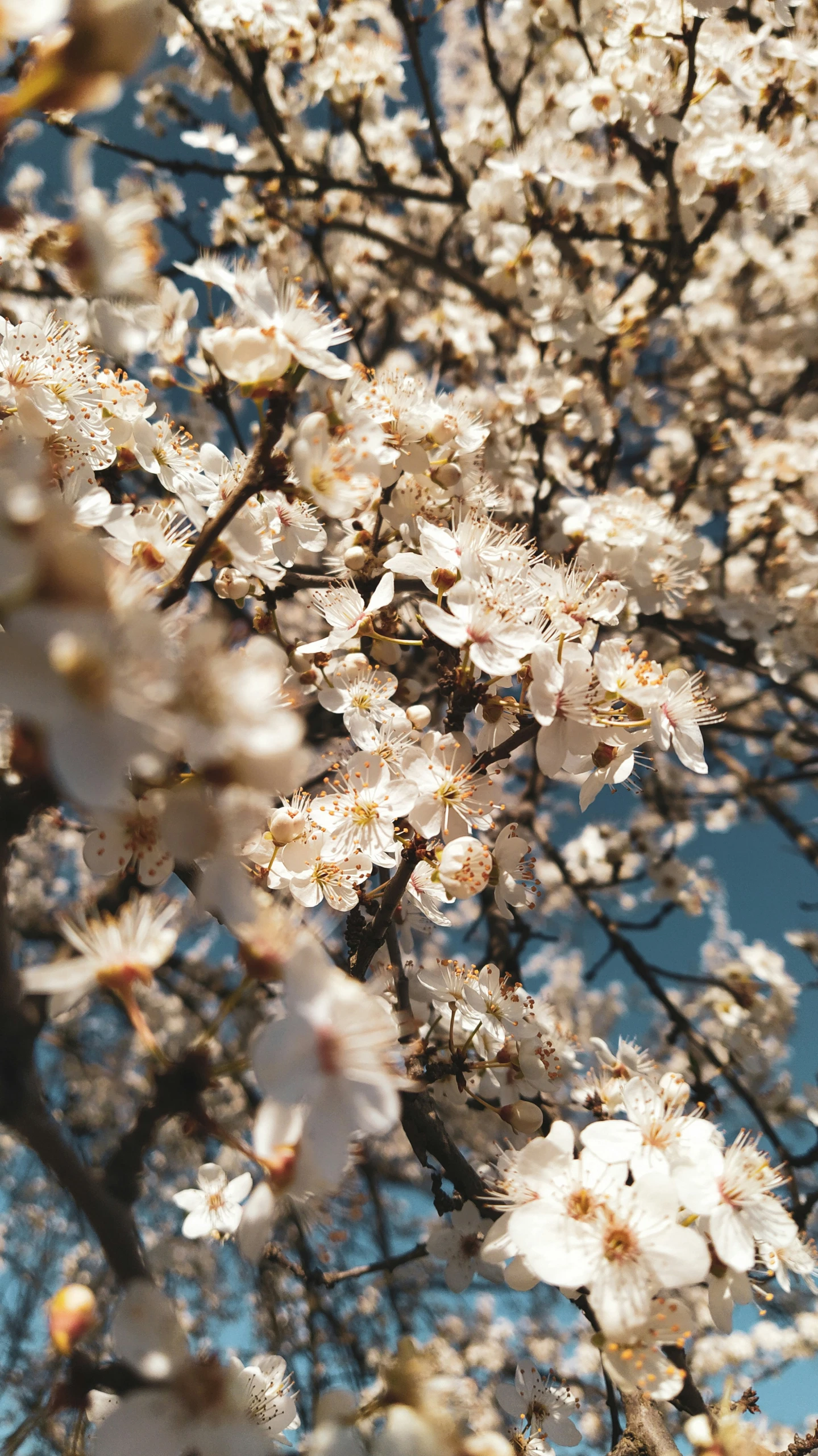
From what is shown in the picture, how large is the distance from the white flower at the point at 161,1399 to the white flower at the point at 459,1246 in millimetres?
1088

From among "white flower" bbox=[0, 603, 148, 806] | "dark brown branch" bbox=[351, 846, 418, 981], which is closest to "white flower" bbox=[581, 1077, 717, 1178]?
"dark brown branch" bbox=[351, 846, 418, 981]

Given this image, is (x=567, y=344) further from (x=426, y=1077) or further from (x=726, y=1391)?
(x=726, y=1391)

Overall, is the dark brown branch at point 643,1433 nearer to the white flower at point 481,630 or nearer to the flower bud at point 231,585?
the white flower at point 481,630

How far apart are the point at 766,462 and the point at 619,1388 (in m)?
3.84

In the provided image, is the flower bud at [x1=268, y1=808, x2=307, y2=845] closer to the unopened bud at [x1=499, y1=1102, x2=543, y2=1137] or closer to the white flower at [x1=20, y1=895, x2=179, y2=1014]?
the white flower at [x1=20, y1=895, x2=179, y2=1014]

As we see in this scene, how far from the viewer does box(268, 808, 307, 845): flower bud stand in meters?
1.36

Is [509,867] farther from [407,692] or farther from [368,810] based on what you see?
[407,692]

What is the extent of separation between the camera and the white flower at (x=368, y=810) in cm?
143

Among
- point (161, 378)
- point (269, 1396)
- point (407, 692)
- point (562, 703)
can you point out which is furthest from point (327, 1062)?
point (161, 378)

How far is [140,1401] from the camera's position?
78 centimetres

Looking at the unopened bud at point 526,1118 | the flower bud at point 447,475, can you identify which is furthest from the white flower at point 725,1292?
the flower bud at point 447,475

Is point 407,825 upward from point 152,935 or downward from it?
downward

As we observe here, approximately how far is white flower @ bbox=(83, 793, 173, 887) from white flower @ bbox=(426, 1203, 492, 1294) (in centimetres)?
124

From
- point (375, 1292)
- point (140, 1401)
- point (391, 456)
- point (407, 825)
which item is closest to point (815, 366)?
point (391, 456)
